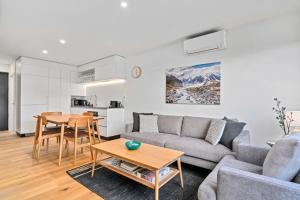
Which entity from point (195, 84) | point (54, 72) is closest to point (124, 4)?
point (195, 84)

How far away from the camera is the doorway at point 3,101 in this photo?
554cm

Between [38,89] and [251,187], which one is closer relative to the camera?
[251,187]

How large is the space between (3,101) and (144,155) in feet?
20.4

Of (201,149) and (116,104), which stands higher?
(116,104)

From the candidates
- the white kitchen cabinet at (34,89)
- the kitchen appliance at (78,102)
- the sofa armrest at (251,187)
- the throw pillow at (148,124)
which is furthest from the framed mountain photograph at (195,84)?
the white kitchen cabinet at (34,89)

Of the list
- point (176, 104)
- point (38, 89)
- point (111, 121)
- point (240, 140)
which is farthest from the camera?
point (38, 89)

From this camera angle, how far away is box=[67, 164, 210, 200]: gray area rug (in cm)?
182

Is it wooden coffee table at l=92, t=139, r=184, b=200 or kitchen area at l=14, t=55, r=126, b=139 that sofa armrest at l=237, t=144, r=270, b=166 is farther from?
kitchen area at l=14, t=55, r=126, b=139

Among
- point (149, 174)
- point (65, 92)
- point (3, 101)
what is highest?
point (65, 92)

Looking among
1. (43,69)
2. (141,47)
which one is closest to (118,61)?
(141,47)

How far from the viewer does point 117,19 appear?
8.15 ft

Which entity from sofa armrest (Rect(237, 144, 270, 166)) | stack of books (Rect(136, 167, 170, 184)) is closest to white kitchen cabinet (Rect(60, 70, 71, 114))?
stack of books (Rect(136, 167, 170, 184))

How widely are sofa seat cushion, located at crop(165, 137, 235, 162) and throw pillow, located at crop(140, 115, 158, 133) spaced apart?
69 cm

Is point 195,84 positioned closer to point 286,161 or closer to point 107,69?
point 286,161
